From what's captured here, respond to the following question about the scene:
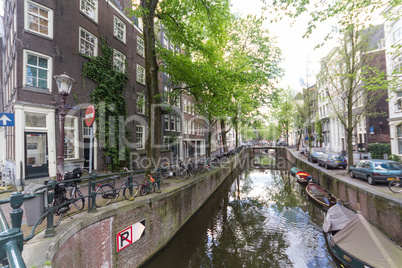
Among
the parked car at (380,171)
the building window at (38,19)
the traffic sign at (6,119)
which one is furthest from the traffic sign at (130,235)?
the parked car at (380,171)

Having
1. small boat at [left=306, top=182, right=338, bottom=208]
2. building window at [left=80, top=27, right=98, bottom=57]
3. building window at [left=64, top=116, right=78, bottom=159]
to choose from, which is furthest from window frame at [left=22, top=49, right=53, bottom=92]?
small boat at [left=306, top=182, right=338, bottom=208]

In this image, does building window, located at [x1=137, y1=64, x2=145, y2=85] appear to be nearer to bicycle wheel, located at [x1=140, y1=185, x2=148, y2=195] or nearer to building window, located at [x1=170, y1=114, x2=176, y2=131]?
building window, located at [x1=170, y1=114, x2=176, y2=131]

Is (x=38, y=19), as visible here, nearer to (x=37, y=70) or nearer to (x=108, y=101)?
(x=37, y=70)

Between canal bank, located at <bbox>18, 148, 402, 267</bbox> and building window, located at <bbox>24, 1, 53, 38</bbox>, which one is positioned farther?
building window, located at <bbox>24, 1, 53, 38</bbox>

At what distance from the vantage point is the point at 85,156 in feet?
37.7

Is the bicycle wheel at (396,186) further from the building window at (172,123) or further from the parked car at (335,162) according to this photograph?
Answer: the building window at (172,123)

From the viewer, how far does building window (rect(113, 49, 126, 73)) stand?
44.9 feet

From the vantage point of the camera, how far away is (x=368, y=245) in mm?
5680

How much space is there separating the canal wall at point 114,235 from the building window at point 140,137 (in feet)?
26.7

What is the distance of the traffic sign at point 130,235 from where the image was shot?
549 cm

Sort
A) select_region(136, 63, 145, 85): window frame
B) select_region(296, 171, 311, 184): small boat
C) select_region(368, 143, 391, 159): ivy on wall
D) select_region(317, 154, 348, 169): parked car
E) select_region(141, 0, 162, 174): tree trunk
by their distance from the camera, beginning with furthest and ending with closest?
select_region(368, 143, 391, 159): ivy on wall → select_region(296, 171, 311, 184): small boat → select_region(317, 154, 348, 169): parked car → select_region(136, 63, 145, 85): window frame → select_region(141, 0, 162, 174): tree trunk

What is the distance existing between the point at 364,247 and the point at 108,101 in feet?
46.1

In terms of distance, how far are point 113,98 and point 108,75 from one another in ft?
4.93

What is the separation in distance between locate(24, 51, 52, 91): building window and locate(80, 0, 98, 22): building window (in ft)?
13.4
